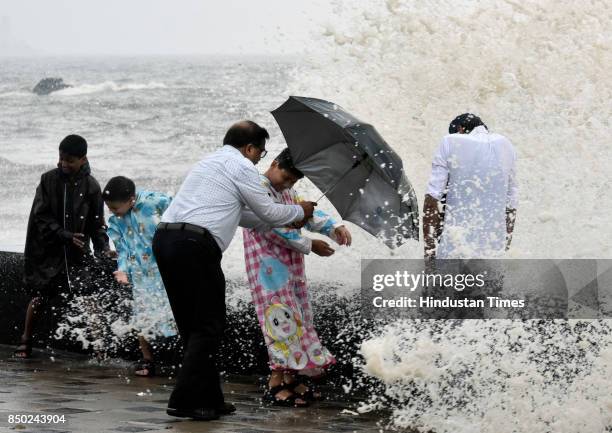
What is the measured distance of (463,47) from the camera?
29.2 feet

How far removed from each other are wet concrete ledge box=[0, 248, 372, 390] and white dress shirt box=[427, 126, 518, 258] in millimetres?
749

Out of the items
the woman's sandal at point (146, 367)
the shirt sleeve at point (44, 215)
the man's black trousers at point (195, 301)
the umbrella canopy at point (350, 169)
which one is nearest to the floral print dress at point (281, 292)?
the umbrella canopy at point (350, 169)

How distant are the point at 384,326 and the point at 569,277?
100 cm

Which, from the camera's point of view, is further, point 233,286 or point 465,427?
point 233,286

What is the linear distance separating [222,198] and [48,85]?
119 ft

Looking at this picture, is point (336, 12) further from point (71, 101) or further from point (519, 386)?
point (71, 101)

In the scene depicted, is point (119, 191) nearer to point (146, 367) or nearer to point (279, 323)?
point (146, 367)

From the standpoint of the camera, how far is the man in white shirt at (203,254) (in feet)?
17.6

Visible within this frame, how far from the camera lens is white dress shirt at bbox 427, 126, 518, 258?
19.5 feet

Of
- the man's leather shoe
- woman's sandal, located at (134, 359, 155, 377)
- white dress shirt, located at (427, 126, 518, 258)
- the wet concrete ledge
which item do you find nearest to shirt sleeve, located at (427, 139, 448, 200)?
white dress shirt, located at (427, 126, 518, 258)

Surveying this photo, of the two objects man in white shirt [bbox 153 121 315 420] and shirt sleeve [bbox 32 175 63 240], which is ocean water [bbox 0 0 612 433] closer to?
man in white shirt [bbox 153 121 315 420]

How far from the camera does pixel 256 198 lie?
216 inches

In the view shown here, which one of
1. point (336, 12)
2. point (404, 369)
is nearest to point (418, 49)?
point (336, 12)

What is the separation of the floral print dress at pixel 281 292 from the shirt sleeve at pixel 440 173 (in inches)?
22.2
